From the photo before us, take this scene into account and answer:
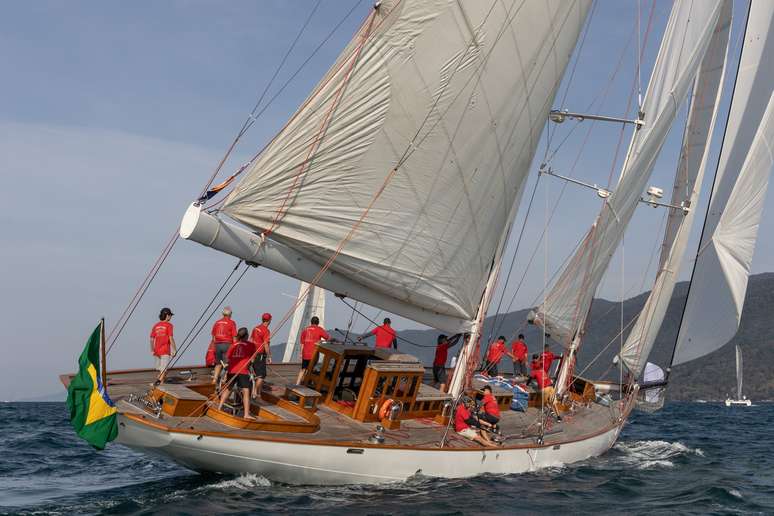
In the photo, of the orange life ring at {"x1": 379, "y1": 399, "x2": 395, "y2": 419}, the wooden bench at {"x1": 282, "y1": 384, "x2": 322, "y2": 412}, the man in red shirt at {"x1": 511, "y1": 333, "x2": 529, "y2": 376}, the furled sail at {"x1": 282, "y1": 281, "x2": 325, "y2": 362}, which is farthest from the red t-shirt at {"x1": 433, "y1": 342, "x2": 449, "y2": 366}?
the furled sail at {"x1": 282, "y1": 281, "x2": 325, "y2": 362}

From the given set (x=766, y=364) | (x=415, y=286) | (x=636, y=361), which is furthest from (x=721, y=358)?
(x=415, y=286)

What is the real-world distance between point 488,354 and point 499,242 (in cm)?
634

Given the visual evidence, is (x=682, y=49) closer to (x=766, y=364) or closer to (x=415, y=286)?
(x=415, y=286)

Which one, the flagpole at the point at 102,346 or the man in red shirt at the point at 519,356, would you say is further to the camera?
the man in red shirt at the point at 519,356

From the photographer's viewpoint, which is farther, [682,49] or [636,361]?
[636,361]

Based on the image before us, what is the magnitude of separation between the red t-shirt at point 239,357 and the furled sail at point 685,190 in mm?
15335

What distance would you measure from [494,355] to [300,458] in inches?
435

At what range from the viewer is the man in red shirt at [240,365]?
15.4 m

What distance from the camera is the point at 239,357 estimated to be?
51.0ft

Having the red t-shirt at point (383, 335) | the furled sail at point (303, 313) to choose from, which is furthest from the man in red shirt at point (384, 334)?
the furled sail at point (303, 313)

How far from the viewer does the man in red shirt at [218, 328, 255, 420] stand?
1542 centimetres

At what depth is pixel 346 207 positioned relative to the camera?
16.0m

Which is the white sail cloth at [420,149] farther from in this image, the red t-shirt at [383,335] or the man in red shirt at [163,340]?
the man in red shirt at [163,340]

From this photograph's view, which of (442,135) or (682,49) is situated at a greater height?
(682,49)
